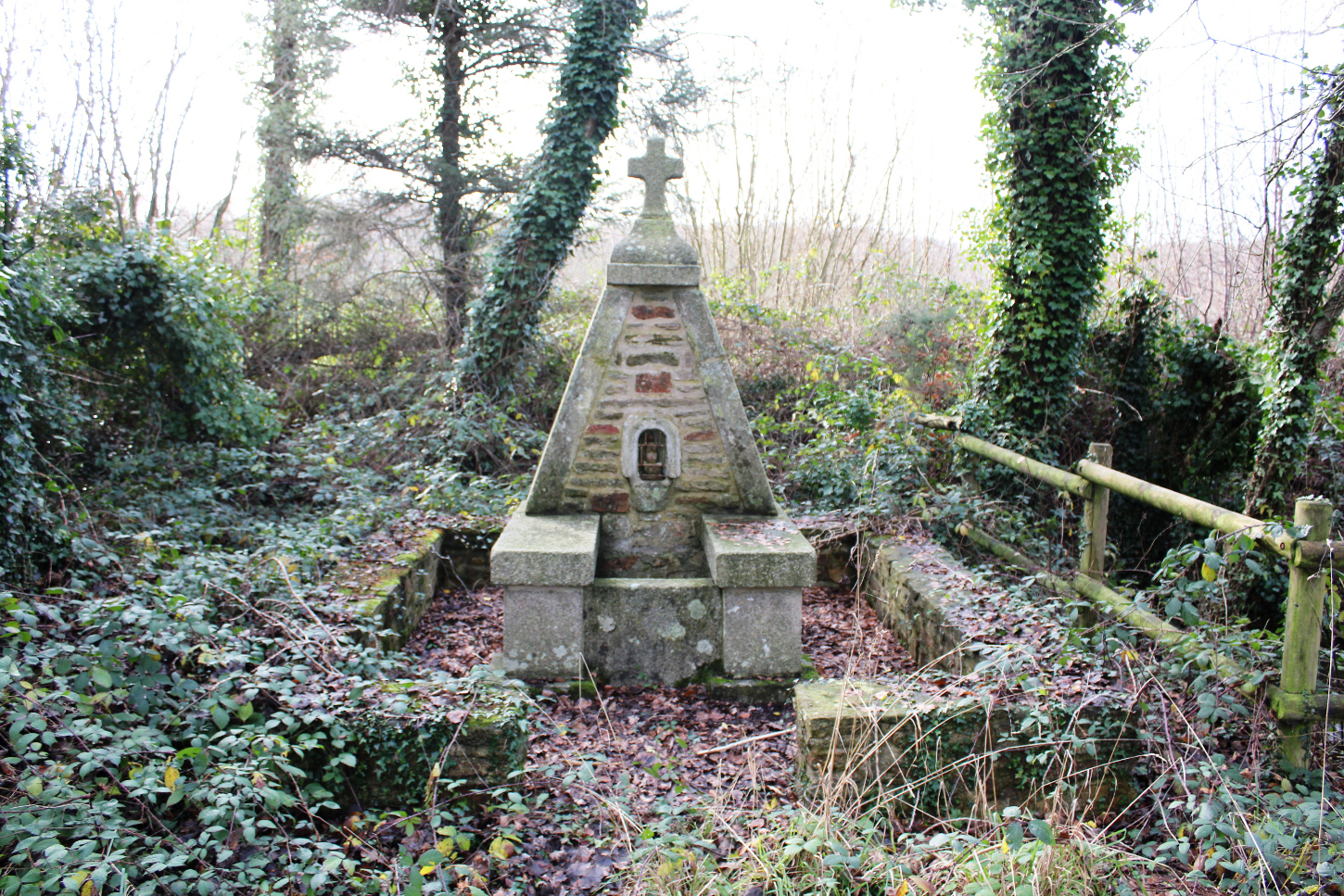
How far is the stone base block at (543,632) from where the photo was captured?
169 inches

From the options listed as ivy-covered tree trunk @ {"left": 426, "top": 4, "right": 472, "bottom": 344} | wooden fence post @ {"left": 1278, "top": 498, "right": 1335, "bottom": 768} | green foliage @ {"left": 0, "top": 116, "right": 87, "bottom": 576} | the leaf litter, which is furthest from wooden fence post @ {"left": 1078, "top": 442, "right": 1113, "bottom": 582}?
ivy-covered tree trunk @ {"left": 426, "top": 4, "right": 472, "bottom": 344}

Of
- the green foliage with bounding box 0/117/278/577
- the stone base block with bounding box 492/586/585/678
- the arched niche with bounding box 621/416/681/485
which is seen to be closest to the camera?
the stone base block with bounding box 492/586/585/678


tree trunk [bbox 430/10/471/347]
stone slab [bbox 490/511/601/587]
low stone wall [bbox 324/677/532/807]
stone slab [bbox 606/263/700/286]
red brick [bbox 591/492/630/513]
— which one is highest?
tree trunk [bbox 430/10/471/347]

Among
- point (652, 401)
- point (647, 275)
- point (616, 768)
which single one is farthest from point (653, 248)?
point (616, 768)

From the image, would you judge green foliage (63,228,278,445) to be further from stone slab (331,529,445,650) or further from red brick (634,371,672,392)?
red brick (634,371,672,392)

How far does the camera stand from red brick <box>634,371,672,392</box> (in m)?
4.73

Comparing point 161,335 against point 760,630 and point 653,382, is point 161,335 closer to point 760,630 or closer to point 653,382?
point 653,382

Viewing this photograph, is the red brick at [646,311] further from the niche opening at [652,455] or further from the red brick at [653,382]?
the niche opening at [652,455]

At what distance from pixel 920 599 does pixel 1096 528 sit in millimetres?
1001

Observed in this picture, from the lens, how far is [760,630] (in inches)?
170

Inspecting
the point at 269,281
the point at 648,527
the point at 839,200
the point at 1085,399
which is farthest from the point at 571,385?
the point at 839,200

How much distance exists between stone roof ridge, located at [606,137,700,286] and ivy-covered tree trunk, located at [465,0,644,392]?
457 centimetres

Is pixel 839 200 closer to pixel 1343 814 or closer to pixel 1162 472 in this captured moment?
pixel 1162 472

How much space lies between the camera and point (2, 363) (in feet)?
13.5
